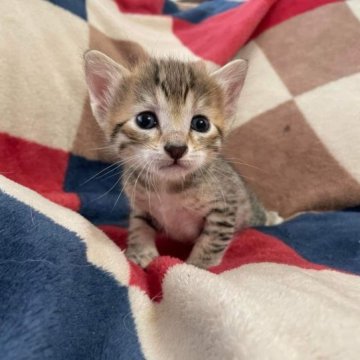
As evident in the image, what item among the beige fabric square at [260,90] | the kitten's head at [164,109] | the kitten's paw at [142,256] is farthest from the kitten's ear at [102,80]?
the beige fabric square at [260,90]

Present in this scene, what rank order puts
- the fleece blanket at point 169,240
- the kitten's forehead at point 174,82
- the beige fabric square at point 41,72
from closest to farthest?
the fleece blanket at point 169,240, the kitten's forehead at point 174,82, the beige fabric square at point 41,72

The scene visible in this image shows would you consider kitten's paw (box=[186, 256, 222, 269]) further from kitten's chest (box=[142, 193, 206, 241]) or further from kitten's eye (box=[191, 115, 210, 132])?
kitten's eye (box=[191, 115, 210, 132])

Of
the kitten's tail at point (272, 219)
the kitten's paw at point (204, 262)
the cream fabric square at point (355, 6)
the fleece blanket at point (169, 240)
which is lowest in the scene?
the kitten's tail at point (272, 219)

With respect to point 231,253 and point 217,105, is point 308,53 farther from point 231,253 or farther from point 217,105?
point 231,253

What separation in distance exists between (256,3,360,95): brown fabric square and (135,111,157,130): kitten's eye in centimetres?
79

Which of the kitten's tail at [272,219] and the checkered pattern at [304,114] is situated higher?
the checkered pattern at [304,114]

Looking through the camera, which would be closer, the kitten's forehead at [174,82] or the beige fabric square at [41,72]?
the kitten's forehead at [174,82]

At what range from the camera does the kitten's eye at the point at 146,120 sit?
3.51 feet

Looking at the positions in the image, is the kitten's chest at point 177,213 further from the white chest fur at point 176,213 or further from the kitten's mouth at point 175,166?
the kitten's mouth at point 175,166

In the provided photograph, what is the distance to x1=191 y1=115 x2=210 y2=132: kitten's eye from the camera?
1110mm

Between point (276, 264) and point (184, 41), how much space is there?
3.88ft

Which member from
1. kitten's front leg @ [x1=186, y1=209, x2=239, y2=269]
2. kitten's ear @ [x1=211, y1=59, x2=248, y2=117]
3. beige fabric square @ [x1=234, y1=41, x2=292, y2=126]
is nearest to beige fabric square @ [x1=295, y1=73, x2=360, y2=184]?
beige fabric square @ [x1=234, y1=41, x2=292, y2=126]

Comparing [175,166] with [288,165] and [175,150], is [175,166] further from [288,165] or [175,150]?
[288,165]

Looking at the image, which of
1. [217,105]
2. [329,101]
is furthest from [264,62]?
[217,105]
